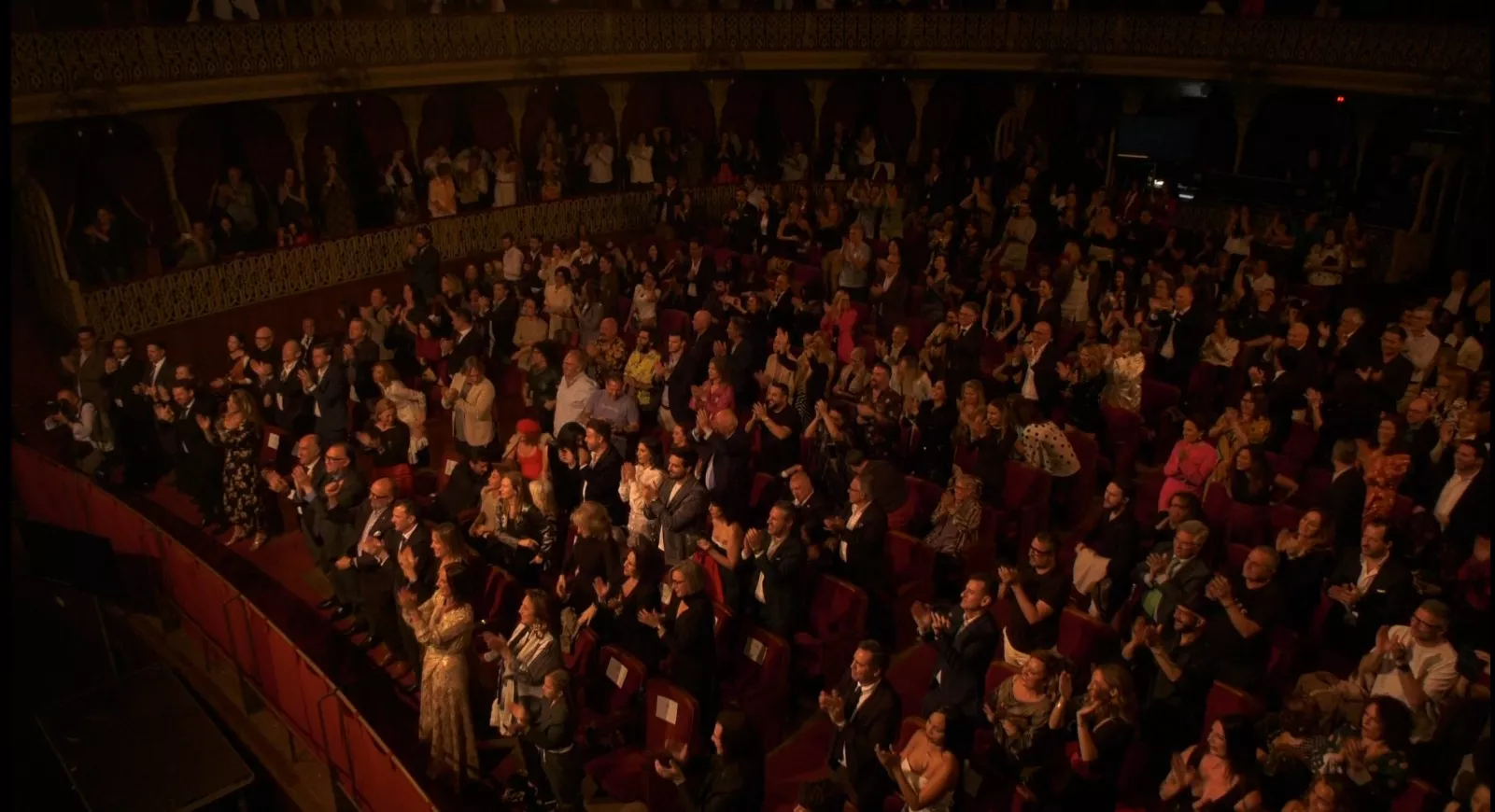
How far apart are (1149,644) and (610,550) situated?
2833 millimetres

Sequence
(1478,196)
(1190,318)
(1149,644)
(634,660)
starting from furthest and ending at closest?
(1478,196)
(1190,318)
(634,660)
(1149,644)

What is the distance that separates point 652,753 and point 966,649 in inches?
64.0

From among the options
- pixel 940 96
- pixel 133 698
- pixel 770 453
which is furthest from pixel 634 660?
pixel 940 96

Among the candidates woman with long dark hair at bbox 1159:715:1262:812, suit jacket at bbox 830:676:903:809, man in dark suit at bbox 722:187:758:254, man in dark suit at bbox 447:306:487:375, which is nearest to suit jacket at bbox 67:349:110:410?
man in dark suit at bbox 447:306:487:375

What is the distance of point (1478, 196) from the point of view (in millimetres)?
12375

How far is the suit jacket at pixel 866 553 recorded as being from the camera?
5.87 m

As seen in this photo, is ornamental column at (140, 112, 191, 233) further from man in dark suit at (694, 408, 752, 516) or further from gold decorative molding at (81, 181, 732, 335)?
man in dark suit at (694, 408, 752, 516)

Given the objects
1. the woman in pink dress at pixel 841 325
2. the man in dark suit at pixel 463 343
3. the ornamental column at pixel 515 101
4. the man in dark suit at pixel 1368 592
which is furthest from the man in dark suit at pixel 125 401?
the man in dark suit at pixel 1368 592

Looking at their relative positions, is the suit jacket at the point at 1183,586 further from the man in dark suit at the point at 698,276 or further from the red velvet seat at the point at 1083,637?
the man in dark suit at the point at 698,276

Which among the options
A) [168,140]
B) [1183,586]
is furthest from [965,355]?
[168,140]

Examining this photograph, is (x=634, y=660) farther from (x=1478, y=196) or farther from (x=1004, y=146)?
(x=1004, y=146)

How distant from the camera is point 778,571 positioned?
5543 mm

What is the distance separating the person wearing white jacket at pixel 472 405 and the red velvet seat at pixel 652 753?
132 inches

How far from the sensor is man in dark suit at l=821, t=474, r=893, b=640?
5.88 meters
